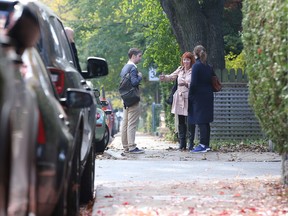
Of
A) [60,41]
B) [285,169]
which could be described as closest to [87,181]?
[60,41]

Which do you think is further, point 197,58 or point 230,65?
point 230,65

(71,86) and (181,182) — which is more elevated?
(71,86)

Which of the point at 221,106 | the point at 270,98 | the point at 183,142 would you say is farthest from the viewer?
the point at 221,106

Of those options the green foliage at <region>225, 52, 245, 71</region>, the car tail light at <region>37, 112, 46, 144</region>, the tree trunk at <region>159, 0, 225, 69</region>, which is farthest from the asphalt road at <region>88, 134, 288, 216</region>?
the green foliage at <region>225, 52, 245, 71</region>

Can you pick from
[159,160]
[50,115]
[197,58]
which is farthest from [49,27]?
[197,58]

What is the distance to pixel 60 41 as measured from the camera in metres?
10.7

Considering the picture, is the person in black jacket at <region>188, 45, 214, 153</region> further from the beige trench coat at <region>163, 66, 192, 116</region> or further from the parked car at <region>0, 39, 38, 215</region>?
the parked car at <region>0, 39, 38, 215</region>

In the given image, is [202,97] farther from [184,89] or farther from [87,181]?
[87,181]

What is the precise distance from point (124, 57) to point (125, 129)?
28097mm

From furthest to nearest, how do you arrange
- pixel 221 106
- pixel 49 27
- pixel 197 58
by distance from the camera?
pixel 221 106, pixel 197 58, pixel 49 27

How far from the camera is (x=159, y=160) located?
18969 mm

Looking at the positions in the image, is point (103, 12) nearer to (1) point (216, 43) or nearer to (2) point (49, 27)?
(1) point (216, 43)

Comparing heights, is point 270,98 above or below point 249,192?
above

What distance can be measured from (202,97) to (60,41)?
33.9 ft
